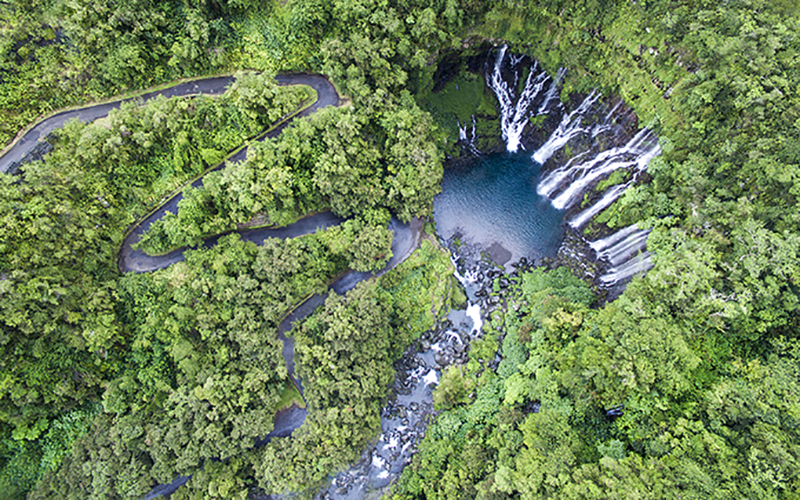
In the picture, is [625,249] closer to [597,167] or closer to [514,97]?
[597,167]

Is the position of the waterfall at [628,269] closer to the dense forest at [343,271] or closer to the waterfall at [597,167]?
the dense forest at [343,271]

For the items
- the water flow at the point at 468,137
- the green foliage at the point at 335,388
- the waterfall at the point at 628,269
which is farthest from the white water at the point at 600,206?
the green foliage at the point at 335,388

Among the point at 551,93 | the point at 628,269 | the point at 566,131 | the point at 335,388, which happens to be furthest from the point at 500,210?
the point at 335,388

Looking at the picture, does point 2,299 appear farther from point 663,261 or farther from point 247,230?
point 663,261

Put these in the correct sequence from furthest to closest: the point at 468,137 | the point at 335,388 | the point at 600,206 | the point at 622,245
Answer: the point at 468,137, the point at 600,206, the point at 622,245, the point at 335,388

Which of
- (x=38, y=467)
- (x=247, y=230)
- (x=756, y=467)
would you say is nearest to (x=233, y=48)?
(x=247, y=230)

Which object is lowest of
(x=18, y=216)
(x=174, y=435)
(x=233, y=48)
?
(x=174, y=435)
